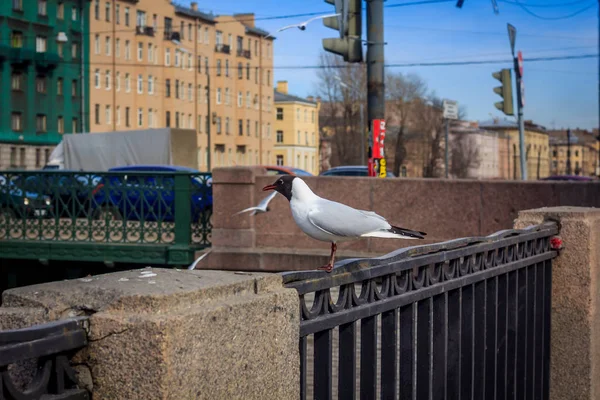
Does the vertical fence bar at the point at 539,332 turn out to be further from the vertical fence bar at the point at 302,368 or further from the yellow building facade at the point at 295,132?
the yellow building facade at the point at 295,132

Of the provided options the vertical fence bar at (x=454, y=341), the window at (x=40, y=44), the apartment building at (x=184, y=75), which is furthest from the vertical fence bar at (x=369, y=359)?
the window at (x=40, y=44)

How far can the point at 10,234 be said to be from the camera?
18938 millimetres

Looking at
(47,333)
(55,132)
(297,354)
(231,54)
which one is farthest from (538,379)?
(231,54)

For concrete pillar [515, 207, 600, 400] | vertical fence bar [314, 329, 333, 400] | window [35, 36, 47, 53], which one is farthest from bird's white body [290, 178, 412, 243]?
window [35, 36, 47, 53]

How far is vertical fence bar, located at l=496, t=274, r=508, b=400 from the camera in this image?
15.6ft

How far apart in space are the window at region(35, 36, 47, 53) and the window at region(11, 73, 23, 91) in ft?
9.45

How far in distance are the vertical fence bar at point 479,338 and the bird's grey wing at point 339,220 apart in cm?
113

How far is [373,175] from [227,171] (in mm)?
2303

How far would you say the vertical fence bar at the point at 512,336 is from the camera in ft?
16.0

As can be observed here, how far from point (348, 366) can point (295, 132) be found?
107159 millimetres

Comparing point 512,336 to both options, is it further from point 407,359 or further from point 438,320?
point 407,359

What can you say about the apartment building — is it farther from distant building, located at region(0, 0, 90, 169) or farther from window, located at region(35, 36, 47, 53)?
window, located at region(35, 36, 47, 53)

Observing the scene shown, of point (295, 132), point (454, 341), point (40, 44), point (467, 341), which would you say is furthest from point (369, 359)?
point (295, 132)

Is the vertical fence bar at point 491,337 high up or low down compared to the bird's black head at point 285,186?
down
